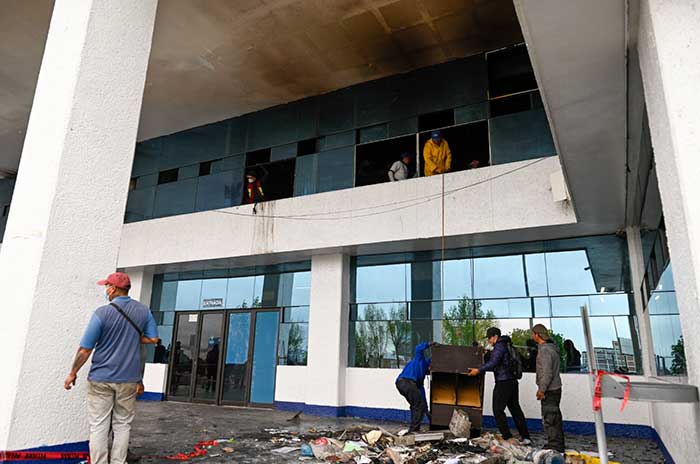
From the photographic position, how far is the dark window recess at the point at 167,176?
12.1 metres

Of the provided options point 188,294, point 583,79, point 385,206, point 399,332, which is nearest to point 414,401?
point 399,332

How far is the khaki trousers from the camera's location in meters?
3.37

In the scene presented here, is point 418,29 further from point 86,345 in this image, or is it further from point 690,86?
point 86,345

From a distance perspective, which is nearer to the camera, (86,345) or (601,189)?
(86,345)

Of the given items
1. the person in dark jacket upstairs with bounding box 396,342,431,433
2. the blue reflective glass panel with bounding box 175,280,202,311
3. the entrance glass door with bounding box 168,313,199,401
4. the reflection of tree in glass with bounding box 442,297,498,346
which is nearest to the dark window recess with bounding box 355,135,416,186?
the reflection of tree in glass with bounding box 442,297,498,346

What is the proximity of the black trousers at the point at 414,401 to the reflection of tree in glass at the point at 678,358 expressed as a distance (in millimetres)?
3455

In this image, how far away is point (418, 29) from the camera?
8547 mm

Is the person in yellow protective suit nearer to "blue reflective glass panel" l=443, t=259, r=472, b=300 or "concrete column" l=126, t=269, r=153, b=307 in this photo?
"blue reflective glass panel" l=443, t=259, r=472, b=300

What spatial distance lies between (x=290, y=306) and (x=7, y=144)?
9333 millimetres

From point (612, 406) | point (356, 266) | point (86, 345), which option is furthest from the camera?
point (356, 266)

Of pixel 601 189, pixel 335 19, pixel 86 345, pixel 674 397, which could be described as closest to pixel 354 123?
pixel 335 19

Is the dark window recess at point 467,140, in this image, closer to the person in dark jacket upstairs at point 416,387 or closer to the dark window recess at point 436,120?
the dark window recess at point 436,120

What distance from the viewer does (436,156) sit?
885 cm

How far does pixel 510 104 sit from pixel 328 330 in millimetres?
5483
